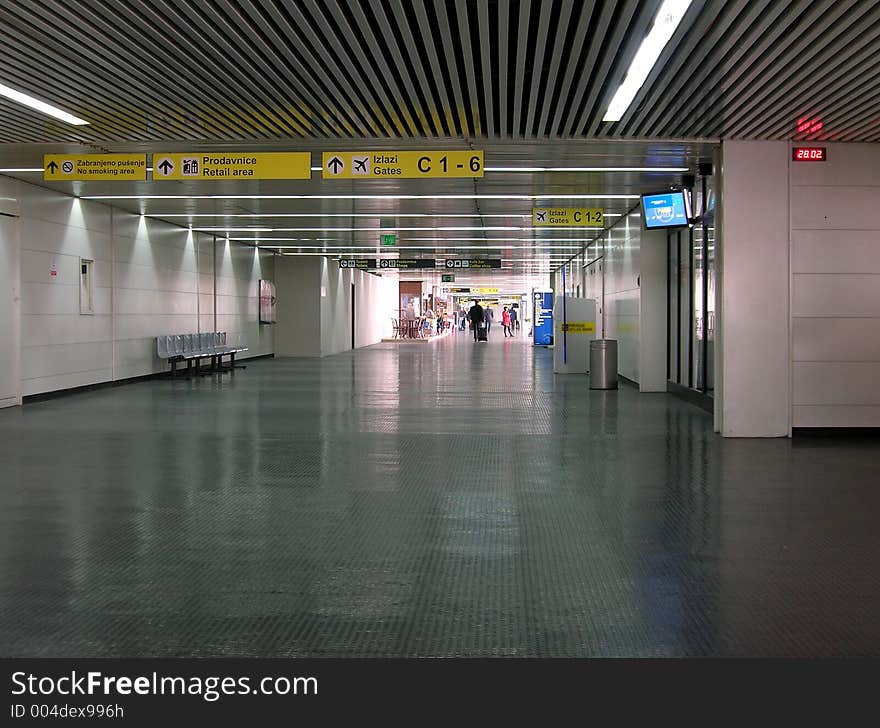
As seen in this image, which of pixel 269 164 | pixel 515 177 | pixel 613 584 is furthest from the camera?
pixel 515 177

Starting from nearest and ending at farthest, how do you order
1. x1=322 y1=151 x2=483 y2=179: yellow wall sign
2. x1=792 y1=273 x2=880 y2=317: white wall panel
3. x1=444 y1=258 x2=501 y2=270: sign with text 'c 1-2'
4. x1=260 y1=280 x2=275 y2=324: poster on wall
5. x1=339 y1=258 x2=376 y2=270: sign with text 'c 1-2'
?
x1=792 y1=273 x2=880 y2=317: white wall panel, x1=322 y1=151 x2=483 y2=179: yellow wall sign, x1=260 y1=280 x2=275 y2=324: poster on wall, x1=339 y1=258 x2=376 y2=270: sign with text 'c 1-2', x1=444 y1=258 x2=501 y2=270: sign with text 'c 1-2'

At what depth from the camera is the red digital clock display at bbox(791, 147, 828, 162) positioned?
11.0m

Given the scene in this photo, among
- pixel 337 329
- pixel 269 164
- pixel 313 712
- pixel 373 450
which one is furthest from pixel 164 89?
pixel 337 329

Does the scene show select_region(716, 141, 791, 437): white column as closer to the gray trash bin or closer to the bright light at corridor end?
the bright light at corridor end

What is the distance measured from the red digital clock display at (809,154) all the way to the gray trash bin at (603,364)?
6.95 metres

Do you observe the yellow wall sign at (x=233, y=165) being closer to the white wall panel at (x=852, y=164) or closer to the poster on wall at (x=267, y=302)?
the white wall panel at (x=852, y=164)

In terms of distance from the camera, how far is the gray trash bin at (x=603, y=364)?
17.7 m

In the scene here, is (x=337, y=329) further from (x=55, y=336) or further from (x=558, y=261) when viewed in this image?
(x=55, y=336)

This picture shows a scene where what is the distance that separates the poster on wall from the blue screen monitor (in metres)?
16.9

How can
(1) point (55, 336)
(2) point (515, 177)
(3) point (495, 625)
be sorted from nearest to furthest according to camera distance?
(3) point (495, 625), (2) point (515, 177), (1) point (55, 336)

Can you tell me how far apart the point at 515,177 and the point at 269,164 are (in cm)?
387

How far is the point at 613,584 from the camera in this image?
4.95 m

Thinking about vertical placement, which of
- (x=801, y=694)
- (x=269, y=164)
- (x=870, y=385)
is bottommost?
(x=801, y=694)

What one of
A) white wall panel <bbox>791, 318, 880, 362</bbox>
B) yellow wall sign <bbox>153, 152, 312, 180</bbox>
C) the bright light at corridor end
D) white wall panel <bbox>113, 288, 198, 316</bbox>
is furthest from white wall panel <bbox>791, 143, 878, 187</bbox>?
white wall panel <bbox>113, 288, 198, 316</bbox>
